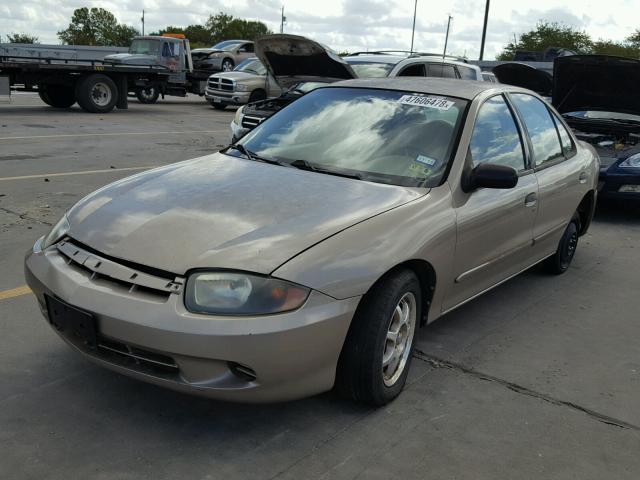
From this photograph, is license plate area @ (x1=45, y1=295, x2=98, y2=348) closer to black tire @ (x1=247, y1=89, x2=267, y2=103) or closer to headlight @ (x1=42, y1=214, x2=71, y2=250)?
headlight @ (x1=42, y1=214, x2=71, y2=250)

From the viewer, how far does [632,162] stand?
24.5 feet

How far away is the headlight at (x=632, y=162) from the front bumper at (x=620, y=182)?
2.3 inches

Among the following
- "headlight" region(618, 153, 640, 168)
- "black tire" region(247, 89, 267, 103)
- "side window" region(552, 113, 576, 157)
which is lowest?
"black tire" region(247, 89, 267, 103)

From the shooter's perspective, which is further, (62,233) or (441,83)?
(441,83)

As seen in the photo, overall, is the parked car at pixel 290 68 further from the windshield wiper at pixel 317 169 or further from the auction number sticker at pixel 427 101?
the windshield wiper at pixel 317 169

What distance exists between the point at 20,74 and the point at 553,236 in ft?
46.4

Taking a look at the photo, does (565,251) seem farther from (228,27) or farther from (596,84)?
(228,27)

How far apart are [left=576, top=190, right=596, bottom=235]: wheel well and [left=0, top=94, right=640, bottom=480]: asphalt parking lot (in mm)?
901

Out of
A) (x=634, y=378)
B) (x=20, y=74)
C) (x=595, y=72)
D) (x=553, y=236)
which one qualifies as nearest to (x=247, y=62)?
(x=20, y=74)

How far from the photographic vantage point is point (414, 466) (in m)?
2.70

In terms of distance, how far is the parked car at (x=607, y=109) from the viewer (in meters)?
7.44

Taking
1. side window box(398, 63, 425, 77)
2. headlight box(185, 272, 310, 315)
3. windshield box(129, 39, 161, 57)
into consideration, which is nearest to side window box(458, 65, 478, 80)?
side window box(398, 63, 425, 77)

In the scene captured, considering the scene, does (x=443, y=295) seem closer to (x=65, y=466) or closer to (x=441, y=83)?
(x=441, y=83)

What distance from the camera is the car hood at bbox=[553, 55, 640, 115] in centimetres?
786
